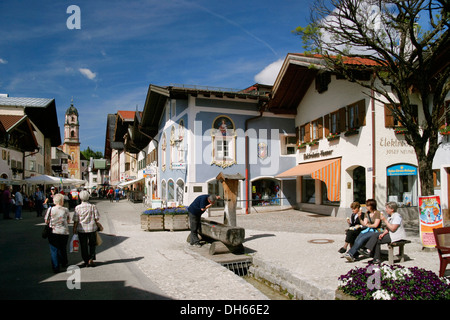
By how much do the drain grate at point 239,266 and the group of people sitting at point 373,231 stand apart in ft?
7.16

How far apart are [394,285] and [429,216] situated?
5.69 meters

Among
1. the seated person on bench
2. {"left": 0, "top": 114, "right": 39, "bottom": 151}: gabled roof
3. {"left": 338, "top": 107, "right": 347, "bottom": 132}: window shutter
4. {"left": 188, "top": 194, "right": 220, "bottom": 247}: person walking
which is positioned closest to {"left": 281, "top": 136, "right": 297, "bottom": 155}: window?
{"left": 338, "top": 107, "right": 347, "bottom": 132}: window shutter

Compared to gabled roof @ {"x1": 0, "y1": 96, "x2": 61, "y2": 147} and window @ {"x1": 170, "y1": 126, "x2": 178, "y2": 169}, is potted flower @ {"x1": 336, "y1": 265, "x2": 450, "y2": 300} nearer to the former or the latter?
window @ {"x1": 170, "y1": 126, "x2": 178, "y2": 169}

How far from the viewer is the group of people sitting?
7.88 metres

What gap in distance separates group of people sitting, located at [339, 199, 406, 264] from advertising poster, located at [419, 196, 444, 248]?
5.83 ft

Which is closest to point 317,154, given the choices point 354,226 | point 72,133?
point 354,226

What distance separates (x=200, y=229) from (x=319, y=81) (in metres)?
12.7

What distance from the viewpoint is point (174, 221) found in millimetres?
14422

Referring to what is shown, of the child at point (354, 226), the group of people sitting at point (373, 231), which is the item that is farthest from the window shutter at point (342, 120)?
the group of people sitting at point (373, 231)

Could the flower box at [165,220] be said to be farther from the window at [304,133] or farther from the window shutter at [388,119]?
the window at [304,133]

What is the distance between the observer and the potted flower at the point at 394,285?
15.2 ft
